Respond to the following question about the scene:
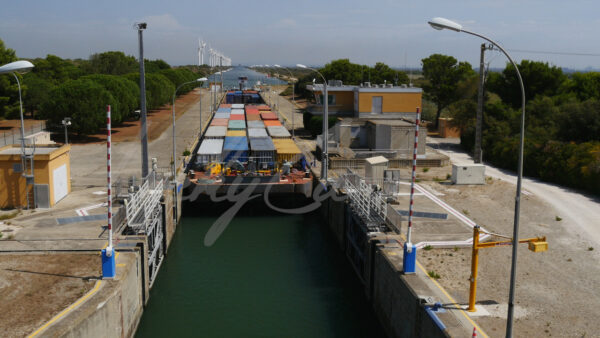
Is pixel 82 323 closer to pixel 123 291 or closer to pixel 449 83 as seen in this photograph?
pixel 123 291

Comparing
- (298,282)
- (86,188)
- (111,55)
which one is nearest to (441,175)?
(298,282)

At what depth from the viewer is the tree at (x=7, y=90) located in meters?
53.8

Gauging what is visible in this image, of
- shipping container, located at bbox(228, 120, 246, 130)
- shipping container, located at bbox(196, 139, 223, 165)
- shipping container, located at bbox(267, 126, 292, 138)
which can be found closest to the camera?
shipping container, located at bbox(196, 139, 223, 165)

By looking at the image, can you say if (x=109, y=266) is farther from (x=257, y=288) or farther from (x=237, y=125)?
(x=237, y=125)

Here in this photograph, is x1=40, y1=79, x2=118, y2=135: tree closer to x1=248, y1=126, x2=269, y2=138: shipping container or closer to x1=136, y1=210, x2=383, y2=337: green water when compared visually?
x1=248, y1=126, x2=269, y2=138: shipping container

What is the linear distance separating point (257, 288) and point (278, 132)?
22514mm

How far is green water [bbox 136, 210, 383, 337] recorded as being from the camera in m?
18.0

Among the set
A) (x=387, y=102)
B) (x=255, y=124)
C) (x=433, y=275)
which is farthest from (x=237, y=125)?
(x=433, y=275)

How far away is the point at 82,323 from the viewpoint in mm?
13047

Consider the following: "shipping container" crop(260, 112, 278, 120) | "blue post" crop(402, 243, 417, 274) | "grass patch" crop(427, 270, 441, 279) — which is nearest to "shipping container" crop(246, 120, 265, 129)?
"shipping container" crop(260, 112, 278, 120)

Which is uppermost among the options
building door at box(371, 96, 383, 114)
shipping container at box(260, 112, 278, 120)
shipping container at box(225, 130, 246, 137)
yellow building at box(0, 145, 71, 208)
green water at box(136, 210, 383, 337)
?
building door at box(371, 96, 383, 114)

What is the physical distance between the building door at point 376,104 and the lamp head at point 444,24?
3691 centimetres

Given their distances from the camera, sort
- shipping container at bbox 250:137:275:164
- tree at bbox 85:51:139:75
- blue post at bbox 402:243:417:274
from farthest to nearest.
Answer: tree at bbox 85:51:139:75
shipping container at bbox 250:137:275:164
blue post at bbox 402:243:417:274

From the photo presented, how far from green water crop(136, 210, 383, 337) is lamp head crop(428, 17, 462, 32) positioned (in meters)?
10.9
